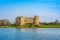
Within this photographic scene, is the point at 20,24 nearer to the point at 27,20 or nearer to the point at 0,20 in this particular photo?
the point at 27,20

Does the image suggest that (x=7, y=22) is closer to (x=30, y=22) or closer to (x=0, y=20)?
(x=0, y=20)

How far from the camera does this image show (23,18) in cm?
2114

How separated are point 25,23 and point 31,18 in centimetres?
117

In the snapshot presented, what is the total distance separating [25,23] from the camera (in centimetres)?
2125

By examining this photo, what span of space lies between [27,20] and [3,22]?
3.66 metres

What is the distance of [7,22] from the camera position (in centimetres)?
1853

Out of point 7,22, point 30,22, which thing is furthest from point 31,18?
point 7,22

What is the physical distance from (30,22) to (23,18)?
1042 millimetres

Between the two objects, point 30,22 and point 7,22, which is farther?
point 30,22

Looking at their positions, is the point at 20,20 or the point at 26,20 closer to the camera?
the point at 26,20

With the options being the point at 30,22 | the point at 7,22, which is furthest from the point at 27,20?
the point at 7,22

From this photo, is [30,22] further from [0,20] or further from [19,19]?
[0,20]

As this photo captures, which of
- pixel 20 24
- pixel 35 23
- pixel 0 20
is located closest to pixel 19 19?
pixel 20 24

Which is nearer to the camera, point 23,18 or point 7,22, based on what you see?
point 7,22
